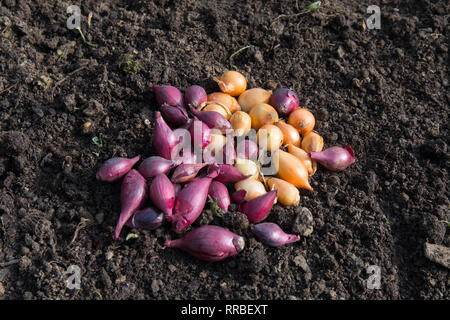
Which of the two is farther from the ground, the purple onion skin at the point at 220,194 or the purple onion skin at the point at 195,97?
the purple onion skin at the point at 195,97

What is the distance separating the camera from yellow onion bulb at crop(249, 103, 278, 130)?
2.97 m

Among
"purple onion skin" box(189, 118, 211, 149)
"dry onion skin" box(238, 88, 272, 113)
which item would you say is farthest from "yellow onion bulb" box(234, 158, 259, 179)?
"dry onion skin" box(238, 88, 272, 113)

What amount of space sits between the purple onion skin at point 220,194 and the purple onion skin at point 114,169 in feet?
1.64

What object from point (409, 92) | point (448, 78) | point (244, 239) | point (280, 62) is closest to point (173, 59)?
point (280, 62)

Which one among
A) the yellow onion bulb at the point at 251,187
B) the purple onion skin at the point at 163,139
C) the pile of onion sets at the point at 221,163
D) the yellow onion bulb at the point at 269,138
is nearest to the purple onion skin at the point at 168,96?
the pile of onion sets at the point at 221,163

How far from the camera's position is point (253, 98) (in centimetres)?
313

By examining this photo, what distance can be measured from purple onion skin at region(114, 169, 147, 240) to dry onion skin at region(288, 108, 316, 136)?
1.10 m

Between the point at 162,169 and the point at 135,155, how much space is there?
258 mm

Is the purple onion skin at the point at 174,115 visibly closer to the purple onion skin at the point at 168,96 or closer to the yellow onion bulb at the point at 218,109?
the purple onion skin at the point at 168,96

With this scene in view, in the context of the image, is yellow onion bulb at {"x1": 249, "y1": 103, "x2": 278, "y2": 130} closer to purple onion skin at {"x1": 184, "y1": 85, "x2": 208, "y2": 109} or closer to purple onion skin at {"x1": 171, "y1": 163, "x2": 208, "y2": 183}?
purple onion skin at {"x1": 184, "y1": 85, "x2": 208, "y2": 109}

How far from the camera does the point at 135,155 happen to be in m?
2.80

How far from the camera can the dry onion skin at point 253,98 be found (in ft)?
10.3

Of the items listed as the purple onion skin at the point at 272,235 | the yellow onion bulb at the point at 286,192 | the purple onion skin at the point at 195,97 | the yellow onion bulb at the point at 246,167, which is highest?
the purple onion skin at the point at 195,97

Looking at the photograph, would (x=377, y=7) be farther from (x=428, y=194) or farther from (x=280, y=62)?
(x=428, y=194)
